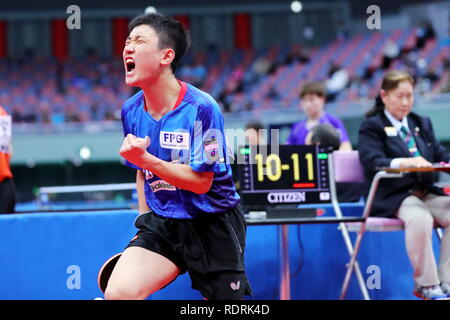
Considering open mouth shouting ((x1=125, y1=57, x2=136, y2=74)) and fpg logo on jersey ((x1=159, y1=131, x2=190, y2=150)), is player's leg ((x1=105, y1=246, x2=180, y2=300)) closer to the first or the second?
fpg logo on jersey ((x1=159, y1=131, x2=190, y2=150))

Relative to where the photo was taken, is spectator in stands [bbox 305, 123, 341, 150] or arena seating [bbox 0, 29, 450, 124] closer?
spectator in stands [bbox 305, 123, 341, 150]

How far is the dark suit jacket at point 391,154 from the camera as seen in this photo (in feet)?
13.7

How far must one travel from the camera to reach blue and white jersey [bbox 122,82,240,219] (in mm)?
2604

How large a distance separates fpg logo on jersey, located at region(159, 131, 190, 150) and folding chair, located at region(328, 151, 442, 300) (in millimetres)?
1700

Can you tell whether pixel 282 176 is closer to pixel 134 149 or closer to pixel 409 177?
pixel 409 177

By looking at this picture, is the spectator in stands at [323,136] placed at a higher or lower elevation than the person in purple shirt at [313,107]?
lower

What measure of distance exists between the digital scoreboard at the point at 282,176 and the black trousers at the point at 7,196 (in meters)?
1.85

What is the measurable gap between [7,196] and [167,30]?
2.66 meters

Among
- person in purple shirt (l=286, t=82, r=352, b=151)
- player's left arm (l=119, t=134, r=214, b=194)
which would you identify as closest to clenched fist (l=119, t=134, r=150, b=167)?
player's left arm (l=119, t=134, r=214, b=194)

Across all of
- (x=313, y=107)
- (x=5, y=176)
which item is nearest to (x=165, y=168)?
(x=5, y=176)

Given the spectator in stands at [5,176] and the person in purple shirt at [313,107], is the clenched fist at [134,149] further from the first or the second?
the person in purple shirt at [313,107]

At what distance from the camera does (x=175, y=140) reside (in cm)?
264

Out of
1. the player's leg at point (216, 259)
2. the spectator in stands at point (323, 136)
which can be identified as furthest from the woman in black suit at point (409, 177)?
the player's leg at point (216, 259)

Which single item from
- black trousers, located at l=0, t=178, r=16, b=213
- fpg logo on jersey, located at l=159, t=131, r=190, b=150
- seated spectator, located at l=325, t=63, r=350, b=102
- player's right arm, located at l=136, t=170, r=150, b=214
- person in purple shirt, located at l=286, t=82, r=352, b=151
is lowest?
black trousers, located at l=0, t=178, r=16, b=213
